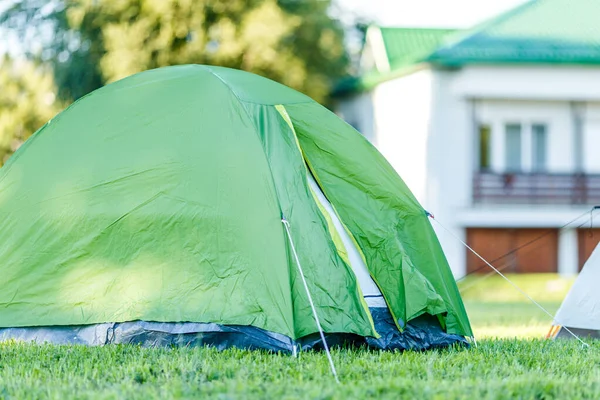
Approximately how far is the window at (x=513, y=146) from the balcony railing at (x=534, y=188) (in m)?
0.43

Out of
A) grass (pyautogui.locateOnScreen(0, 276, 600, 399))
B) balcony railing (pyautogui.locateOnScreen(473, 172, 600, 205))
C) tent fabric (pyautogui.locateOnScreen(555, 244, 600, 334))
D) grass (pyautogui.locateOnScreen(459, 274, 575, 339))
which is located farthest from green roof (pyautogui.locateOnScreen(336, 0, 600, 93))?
grass (pyautogui.locateOnScreen(0, 276, 600, 399))

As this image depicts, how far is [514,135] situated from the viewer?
22.5m

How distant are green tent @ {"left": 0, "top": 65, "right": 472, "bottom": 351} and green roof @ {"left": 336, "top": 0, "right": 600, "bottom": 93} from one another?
1355 centimetres

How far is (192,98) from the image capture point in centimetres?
798

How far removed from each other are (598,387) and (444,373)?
98 cm

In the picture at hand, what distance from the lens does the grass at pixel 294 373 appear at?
18.1 ft

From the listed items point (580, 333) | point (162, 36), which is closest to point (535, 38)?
point (162, 36)

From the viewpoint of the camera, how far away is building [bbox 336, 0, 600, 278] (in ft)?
70.8

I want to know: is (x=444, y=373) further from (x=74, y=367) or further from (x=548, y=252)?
(x=548, y=252)

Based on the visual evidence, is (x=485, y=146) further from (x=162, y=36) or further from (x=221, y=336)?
(x=221, y=336)

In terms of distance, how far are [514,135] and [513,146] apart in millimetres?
263

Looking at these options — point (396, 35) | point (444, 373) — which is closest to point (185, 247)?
point (444, 373)

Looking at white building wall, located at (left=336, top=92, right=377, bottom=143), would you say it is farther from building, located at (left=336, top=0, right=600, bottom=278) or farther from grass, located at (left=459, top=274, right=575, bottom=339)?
grass, located at (left=459, top=274, right=575, bottom=339)

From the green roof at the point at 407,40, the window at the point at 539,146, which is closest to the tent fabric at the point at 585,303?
the window at the point at 539,146
